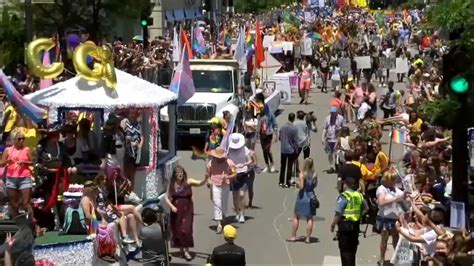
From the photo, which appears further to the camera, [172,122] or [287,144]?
[287,144]

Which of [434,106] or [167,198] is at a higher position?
[434,106]

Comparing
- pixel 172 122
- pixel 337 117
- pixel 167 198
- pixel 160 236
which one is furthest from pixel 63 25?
pixel 160 236

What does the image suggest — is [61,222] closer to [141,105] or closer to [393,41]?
[141,105]

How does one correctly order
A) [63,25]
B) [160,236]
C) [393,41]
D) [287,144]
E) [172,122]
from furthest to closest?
1. [393,41]
2. [63,25]
3. [287,144]
4. [172,122]
5. [160,236]

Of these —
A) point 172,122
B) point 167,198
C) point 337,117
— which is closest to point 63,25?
point 337,117

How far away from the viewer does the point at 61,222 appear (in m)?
14.5

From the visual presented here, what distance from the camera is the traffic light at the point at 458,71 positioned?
1128cm

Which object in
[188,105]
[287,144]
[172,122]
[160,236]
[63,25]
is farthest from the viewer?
[63,25]

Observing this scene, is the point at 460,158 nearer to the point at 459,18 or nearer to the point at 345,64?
the point at 459,18

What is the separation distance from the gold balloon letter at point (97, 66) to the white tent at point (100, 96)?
0.45 feet

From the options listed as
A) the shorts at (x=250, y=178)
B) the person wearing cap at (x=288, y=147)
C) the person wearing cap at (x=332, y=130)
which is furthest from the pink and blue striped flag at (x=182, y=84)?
the person wearing cap at (x=332, y=130)

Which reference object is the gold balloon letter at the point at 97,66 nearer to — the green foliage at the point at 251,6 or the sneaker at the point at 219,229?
the sneaker at the point at 219,229

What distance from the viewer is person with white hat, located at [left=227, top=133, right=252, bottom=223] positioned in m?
17.0

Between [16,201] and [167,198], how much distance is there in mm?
2368
